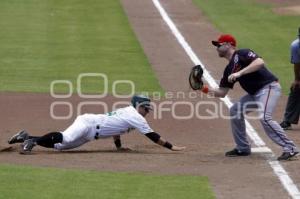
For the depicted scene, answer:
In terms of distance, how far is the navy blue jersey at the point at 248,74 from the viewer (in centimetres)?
1133

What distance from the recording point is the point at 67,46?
2402 cm

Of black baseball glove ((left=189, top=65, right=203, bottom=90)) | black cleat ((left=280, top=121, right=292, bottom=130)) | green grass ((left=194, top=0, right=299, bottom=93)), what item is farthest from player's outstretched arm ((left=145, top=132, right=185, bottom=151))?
green grass ((left=194, top=0, right=299, bottom=93))

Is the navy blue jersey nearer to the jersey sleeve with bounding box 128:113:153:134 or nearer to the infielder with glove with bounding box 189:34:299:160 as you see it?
the infielder with glove with bounding box 189:34:299:160

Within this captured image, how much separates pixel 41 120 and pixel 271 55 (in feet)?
32.7

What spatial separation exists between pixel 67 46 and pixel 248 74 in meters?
13.2

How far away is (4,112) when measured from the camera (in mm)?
15320

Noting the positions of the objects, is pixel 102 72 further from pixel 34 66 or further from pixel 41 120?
pixel 41 120

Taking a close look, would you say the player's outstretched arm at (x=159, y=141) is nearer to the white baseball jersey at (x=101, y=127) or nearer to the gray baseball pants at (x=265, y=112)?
the white baseball jersey at (x=101, y=127)

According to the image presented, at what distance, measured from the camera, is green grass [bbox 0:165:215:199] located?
9.05 meters

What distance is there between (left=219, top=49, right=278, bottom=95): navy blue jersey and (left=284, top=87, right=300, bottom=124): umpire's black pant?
303 cm

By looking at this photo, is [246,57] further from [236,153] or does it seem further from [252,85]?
[236,153]

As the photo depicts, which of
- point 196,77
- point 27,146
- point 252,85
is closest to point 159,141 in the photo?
point 196,77

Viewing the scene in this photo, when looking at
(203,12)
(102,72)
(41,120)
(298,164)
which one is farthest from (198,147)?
(203,12)

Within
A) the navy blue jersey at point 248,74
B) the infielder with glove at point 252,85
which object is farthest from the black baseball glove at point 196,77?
the navy blue jersey at point 248,74
